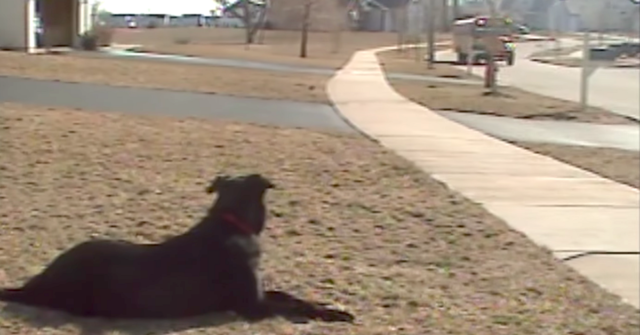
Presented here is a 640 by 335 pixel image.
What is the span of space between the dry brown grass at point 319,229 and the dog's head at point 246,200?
52cm

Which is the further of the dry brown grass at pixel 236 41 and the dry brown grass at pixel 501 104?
the dry brown grass at pixel 236 41

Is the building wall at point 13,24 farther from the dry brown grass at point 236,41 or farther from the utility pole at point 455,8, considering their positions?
the utility pole at point 455,8

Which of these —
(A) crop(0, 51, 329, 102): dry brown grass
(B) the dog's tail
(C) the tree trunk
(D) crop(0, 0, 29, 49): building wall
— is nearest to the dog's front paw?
(B) the dog's tail

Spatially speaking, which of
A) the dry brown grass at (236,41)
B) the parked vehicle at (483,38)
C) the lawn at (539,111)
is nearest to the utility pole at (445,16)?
the parked vehicle at (483,38)

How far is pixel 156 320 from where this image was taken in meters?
4.85

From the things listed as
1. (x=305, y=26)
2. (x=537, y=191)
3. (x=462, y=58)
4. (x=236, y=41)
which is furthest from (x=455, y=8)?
(x=537, y=191)

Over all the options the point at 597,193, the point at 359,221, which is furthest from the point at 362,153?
the point at 359,221

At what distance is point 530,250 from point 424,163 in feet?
13.5

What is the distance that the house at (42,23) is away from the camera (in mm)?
30344

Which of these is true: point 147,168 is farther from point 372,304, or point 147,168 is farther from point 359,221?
point 372,304

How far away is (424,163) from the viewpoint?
11.3 meters

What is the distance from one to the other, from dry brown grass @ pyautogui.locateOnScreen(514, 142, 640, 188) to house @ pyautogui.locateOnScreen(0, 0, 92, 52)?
20002 mm

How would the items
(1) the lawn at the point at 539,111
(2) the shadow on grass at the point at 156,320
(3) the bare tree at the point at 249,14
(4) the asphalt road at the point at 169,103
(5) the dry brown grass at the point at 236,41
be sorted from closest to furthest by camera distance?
(2) the shadow on grass at the point at 156,320, (1) the lawn at the point at 539,111, (4) the asphalt road at the point at 169,103, (3) the bare tree at the point at 249,14, (5) the dry brown grass at the point at 236,41

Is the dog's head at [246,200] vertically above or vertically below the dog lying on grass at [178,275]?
above
